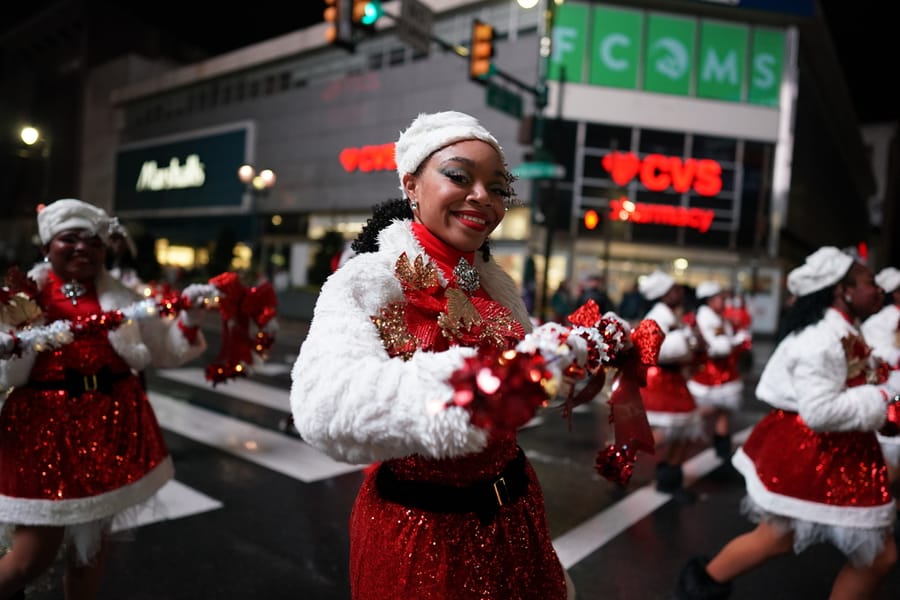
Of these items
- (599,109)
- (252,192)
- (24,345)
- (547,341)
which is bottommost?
(24,345)

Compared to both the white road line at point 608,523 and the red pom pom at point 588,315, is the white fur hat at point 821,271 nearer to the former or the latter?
the red pom pom at point 588,315

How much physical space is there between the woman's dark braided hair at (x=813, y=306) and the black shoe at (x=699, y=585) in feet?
4.33

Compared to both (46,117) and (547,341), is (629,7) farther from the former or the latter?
(46,117)

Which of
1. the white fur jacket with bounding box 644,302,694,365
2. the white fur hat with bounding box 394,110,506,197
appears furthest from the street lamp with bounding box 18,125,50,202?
the white fur hat with bounding box 394,110,506,197

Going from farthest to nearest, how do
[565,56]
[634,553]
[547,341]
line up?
[565,56], [634,553], [547,341]

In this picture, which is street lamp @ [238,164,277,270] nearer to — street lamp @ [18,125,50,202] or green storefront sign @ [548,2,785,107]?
street lamp @ [18,125,50,202]

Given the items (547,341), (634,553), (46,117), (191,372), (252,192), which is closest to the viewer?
(547,341)

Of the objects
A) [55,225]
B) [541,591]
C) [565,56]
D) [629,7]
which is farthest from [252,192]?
[541,591]

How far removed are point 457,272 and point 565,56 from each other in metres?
23.8

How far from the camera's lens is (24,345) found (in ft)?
8.07

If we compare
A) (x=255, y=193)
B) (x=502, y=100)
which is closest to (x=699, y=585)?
(x=502, y=100)

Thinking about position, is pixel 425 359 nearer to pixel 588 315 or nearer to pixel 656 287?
pixel 588 315

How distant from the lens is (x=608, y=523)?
4500 mm

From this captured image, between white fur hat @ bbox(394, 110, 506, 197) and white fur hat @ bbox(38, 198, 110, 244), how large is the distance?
6.19ft
